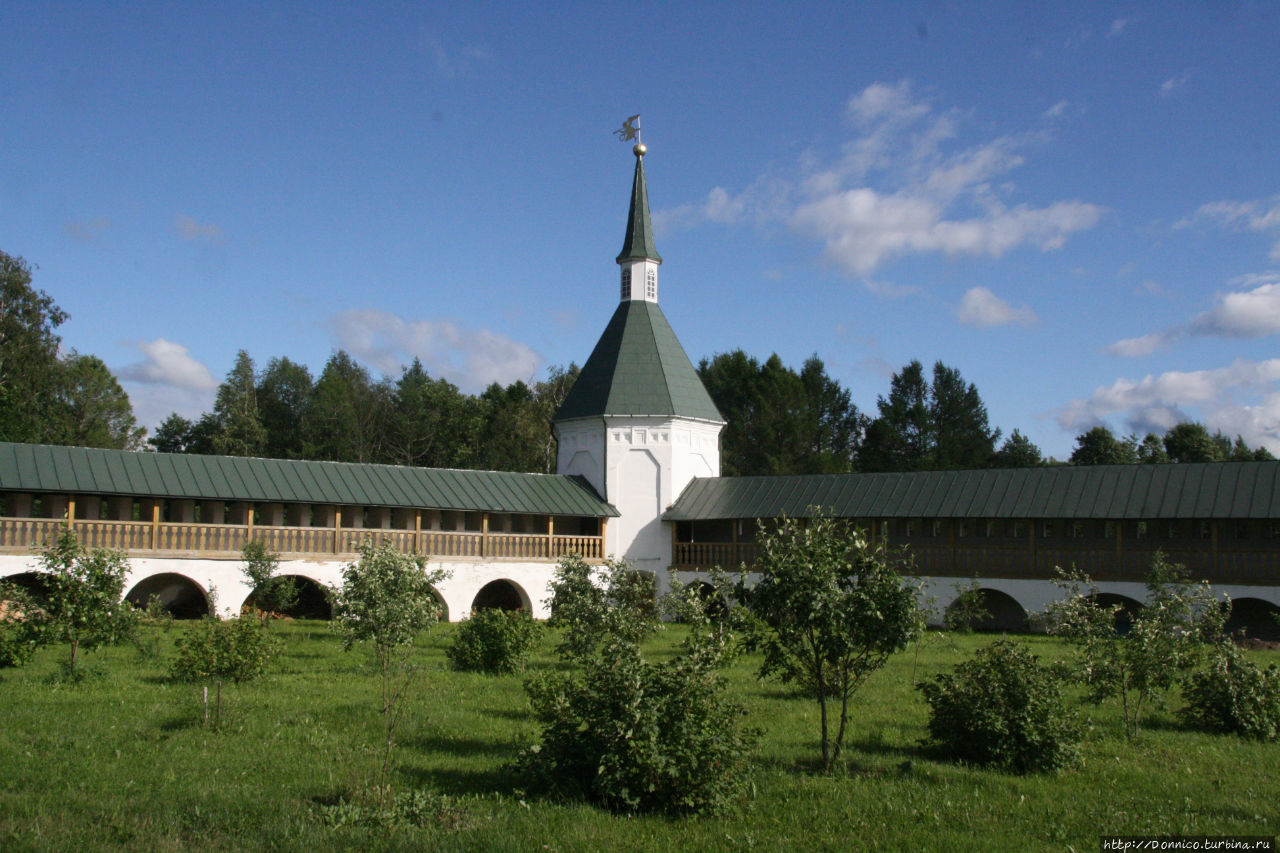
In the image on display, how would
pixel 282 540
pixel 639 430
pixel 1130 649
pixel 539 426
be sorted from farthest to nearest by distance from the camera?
pixel 539 426
pixel 639 430
pixel 282 540
pixel 1130 649

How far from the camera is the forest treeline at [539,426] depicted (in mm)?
46125

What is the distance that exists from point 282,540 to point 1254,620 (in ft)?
67.9

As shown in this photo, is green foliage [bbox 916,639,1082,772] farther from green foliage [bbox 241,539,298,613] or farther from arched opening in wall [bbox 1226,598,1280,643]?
arched opening in wall [bbox 1226,598,1280,643]

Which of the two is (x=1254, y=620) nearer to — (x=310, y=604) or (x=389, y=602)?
(x=389, y=602)

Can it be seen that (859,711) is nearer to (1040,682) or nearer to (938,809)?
(1040,682)

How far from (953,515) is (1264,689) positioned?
476 inches

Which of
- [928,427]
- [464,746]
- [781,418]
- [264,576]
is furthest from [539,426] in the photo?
[464,746]

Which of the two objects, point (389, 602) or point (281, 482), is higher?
point (281, 482)

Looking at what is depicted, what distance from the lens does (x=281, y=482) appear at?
2348cm

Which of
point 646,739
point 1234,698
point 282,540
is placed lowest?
point 1234,698

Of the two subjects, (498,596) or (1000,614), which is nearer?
(1000,614)

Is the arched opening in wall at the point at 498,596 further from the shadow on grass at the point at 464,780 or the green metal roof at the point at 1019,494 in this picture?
the shadow on grass at the point at 464,780

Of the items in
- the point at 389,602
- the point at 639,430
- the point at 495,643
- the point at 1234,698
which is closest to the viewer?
the point at 389,602

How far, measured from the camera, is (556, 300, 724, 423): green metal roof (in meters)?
28.7
